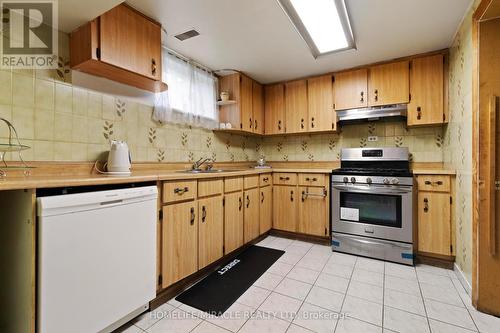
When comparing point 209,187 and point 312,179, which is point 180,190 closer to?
point 209,187

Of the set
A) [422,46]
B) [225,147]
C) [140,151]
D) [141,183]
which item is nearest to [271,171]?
[225,147]

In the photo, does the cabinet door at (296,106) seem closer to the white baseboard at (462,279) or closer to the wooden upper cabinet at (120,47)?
the wooden upper cabinet at (120,47)

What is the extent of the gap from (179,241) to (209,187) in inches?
21.1

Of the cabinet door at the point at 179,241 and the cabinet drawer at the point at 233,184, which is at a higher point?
the cabinet drawer at the point at 233,184

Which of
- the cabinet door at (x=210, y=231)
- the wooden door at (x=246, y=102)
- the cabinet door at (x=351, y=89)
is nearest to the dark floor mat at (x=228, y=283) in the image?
the cabinet door at (x=210, y=231)

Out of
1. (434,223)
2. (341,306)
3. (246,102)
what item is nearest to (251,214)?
(341,306)

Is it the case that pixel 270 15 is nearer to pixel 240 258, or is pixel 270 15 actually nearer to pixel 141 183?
pixel 141 183

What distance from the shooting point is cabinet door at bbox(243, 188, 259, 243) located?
2670 millimetres

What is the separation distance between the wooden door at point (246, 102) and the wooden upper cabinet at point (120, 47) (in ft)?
4.39

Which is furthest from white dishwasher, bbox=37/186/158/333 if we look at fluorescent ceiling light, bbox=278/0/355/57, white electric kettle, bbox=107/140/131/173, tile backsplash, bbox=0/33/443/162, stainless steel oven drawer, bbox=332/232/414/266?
stainless steel oven drawer, bbox=332/232/414/266

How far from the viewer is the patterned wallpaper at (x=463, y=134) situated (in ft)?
5.96

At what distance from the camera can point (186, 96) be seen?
2.61 metres

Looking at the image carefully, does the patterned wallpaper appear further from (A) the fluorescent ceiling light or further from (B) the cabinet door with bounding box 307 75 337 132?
(B) the cabinet door with bounding box 307 75 337 132

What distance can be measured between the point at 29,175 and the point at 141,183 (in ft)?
2.22
